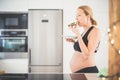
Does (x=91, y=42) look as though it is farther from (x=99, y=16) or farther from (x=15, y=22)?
(x=15, y=22)

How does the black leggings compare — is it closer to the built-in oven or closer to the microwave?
the built-in oven

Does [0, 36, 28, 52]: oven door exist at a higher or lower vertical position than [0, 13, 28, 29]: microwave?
lower

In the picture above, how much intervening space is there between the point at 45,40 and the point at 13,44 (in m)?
0.64

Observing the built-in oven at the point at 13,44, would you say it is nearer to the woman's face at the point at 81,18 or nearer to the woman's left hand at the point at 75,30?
the woman's left hand at the point at 75,30

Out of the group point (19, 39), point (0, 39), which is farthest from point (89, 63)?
point (0, 39)

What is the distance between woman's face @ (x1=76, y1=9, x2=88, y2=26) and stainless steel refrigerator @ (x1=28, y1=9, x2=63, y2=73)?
0.33 m

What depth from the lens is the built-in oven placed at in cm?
491

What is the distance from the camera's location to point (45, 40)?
486cm

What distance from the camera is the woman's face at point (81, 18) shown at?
4891 mm

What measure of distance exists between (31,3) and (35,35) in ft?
2.00

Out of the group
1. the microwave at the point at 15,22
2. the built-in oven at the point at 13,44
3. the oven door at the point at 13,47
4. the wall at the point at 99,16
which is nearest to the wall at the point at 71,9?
the wall at the point at 99,16

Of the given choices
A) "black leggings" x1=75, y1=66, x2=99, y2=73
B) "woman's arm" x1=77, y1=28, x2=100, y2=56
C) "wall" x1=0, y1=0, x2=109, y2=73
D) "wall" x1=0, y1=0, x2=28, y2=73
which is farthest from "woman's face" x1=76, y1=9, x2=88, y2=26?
"wall" x1=0, y1=0, x2=28, y2=73

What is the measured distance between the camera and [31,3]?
4.86 metres

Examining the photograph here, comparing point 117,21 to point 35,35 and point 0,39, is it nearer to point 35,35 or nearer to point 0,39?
point 35,35
